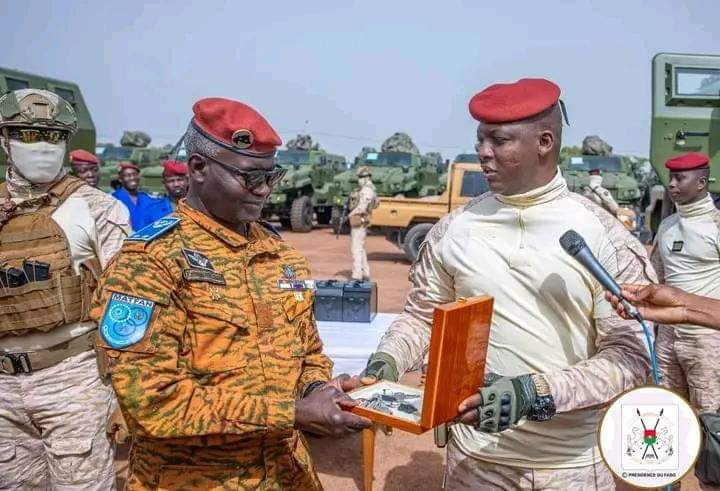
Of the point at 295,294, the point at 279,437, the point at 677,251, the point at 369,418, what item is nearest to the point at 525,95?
the point at 295,294

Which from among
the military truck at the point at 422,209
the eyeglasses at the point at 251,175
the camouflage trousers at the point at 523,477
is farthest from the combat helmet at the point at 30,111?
the military truck at the point at 422,209

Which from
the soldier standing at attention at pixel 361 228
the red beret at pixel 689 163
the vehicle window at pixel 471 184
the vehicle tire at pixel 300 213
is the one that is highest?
the red beret at pixel 689 163

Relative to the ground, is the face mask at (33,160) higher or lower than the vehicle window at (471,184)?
higher

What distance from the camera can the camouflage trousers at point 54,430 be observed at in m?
2.77

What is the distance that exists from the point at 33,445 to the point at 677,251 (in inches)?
159

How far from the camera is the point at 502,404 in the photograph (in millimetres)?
1771

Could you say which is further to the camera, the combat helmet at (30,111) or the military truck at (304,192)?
the military truck at (304,192)

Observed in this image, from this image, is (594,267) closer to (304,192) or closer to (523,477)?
(523,477)

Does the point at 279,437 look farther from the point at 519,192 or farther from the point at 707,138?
the point at 707,138

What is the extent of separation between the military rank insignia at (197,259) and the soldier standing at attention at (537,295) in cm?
59

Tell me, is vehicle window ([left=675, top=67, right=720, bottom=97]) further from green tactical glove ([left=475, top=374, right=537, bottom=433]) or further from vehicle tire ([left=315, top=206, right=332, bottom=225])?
vehicle tire ([left=315, top=206, right=332, bottom=225])

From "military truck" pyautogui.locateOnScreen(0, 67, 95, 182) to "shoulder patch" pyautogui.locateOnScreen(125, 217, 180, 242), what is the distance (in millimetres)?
5478

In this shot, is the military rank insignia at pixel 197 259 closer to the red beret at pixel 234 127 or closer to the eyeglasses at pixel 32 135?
the red beret at pixel 234 127

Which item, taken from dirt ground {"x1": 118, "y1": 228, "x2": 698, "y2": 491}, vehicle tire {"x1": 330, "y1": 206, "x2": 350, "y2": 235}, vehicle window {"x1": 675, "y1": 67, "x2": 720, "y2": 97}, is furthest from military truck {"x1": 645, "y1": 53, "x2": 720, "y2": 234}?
vehicle tire {"x1": 330, "y1": 206, "x2": 350, "y2": 235}
